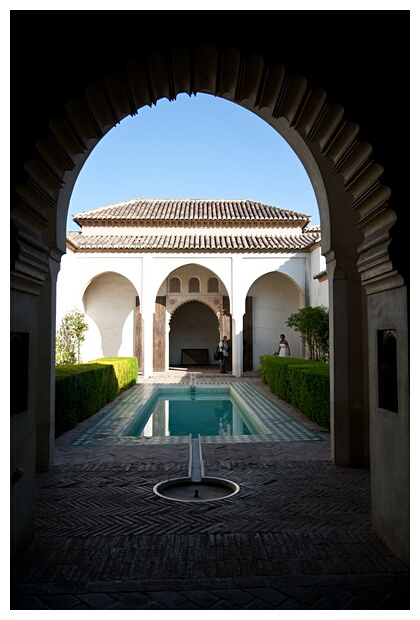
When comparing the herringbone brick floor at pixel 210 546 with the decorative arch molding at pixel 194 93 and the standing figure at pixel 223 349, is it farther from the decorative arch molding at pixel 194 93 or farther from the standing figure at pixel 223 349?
the standing figure at pixel 223 349

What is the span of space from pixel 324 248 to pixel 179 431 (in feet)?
18.6

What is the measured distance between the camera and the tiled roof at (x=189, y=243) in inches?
771

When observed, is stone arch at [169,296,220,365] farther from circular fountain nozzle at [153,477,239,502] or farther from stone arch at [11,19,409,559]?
stone arch at [11,19,409,559]

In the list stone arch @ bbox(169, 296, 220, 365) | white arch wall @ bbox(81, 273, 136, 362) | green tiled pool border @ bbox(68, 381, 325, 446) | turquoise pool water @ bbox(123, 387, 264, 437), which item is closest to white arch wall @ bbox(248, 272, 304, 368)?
stone arch @ bbox(169, 296, 220, 365)

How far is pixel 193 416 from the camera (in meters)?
12.0

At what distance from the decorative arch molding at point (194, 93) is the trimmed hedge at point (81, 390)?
4.82 m

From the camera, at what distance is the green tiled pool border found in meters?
7.81

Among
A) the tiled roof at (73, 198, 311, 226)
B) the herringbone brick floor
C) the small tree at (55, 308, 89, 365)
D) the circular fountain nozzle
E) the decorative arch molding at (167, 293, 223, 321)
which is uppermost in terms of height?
the tiled roof at (73, 198, 311, 226)

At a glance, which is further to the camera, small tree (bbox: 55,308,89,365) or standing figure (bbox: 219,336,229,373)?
standing figure (bbox: 219,336,229,373)

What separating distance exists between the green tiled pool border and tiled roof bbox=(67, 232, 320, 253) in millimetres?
7074

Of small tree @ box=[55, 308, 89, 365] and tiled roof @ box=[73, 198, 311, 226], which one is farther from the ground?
tiled roof @ box=[73, 198, 311, 226]

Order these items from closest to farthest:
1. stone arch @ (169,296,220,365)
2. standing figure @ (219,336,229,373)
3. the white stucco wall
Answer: the white stucco wall, standing figure @ (219,336,229,373), stone arch @ (169,296,220,365)

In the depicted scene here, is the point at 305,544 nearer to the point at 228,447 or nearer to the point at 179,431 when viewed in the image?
the point at 228,447

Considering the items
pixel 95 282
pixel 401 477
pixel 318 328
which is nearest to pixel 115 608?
pixel 401 477
